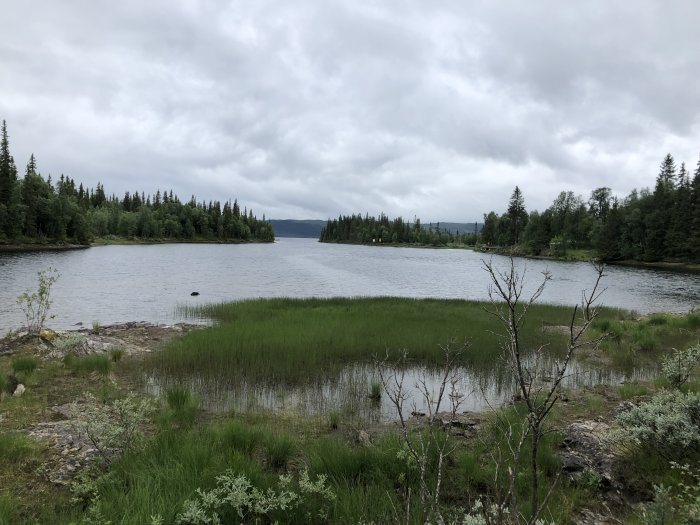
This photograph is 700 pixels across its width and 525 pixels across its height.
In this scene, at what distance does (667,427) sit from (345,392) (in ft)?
24.4

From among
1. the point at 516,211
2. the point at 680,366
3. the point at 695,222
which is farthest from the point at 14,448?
the point at 516,211

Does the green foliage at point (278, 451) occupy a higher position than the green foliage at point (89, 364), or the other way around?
the green foliage at point (278, 451)

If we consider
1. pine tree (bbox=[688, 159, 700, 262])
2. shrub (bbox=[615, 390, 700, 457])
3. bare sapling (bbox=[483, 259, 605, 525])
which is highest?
pine tree (bbox=[688, 159, 700, 262])

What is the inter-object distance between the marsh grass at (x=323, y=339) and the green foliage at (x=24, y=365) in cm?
310

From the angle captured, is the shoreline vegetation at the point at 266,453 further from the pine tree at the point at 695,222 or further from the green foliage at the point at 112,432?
the pine tree at the point at 695,222

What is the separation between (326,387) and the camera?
39.8ft

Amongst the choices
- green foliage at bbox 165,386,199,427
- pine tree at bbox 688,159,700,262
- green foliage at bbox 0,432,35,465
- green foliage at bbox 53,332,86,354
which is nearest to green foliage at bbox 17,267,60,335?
green foliage at bbox 53,332,86,354

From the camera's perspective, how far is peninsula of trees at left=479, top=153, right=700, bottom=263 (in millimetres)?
79562

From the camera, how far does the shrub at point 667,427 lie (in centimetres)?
621

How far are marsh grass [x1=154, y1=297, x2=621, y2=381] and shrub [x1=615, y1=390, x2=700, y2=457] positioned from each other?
3152 millimetres

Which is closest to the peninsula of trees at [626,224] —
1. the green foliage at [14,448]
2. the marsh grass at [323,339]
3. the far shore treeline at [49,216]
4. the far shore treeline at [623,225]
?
the far shore treeline at [623,225]

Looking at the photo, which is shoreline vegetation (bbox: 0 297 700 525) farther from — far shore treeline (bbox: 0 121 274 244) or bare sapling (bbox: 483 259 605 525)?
far shore treeline (bbox: 0 121 274 244)

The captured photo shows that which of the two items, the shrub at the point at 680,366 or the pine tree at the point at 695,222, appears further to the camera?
the pine tree at the point at 695,222

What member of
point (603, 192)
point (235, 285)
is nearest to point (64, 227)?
point (235, 285)
